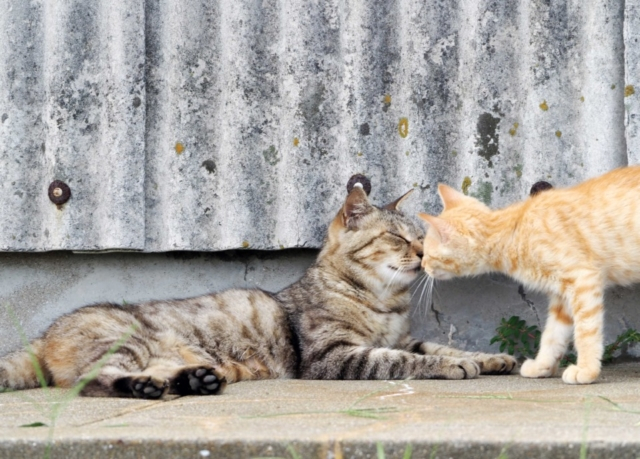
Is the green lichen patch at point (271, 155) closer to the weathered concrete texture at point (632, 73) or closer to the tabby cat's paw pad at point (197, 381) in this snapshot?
the tabby cat's paw pad at point (197, 381)

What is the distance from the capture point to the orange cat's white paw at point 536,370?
13.0 ft

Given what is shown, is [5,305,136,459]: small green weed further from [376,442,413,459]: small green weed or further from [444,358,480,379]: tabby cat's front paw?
[444,358,480,379]: tabby cat's front paw

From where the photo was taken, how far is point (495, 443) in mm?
2004

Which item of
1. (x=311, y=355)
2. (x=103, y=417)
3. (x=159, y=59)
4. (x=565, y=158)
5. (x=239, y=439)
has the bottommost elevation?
(x=311, y=355)

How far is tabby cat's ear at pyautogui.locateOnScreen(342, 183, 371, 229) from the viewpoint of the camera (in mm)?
4402

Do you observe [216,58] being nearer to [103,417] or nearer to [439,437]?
[103,417]

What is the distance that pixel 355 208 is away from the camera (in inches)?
176

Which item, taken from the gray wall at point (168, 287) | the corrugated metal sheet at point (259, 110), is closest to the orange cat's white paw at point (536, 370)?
the gray wall at point (168, 287)

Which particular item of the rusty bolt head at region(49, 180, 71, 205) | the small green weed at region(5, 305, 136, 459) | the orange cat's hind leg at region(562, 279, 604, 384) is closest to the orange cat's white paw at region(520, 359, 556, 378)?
the orange cat's hind leg at region(562, 279, 604, 384)

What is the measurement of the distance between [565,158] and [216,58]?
1952 mm

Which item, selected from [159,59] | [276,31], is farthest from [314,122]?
[159,59]

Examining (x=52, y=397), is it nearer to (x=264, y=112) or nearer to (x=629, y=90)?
(x=264, y=112)

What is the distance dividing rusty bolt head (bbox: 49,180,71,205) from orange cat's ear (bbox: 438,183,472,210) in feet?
6.52

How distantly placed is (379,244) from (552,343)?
1092 millimetres
